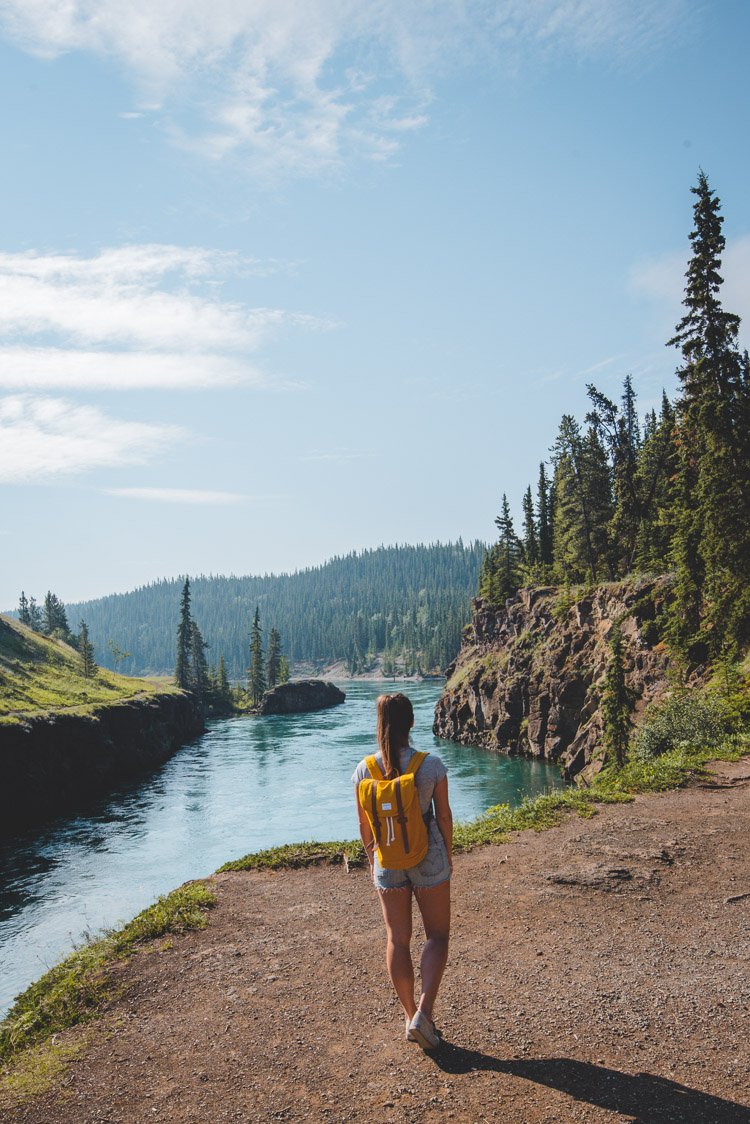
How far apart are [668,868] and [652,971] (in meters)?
3.32

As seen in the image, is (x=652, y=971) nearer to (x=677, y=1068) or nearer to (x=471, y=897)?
(x=677, y=1068)

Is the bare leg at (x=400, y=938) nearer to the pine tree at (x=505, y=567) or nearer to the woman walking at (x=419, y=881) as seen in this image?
the woman walking at (x=419, y=881)

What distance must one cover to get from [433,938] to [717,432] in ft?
88.7

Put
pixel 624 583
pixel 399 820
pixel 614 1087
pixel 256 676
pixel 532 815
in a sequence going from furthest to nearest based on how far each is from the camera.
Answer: pixel 256 676 < pixel 624 583 < pixel 532 815 < pixel 399 820 < pixel 614 1087

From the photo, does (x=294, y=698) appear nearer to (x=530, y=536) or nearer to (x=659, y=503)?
(x=530, y=536)

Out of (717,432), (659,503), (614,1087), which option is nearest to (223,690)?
(659,503)

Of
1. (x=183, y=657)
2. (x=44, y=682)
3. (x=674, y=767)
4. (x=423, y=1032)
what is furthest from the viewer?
(x=183, y=657)

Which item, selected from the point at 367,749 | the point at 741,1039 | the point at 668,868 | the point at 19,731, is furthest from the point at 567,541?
the point at 741,1039

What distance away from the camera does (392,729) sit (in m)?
5.60

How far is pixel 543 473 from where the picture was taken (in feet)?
289

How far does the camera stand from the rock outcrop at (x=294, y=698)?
4018 inches

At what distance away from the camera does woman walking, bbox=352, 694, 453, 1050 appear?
5.46 m

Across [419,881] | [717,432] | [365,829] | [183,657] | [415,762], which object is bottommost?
[183,657]

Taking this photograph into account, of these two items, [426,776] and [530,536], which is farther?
[530,536]
